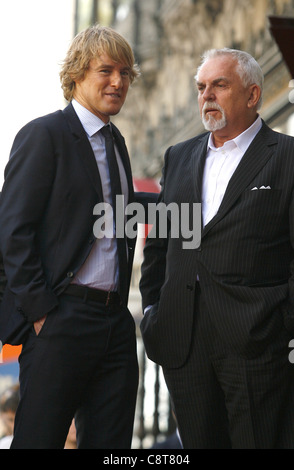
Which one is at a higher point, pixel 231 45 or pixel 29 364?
pixel 231 45

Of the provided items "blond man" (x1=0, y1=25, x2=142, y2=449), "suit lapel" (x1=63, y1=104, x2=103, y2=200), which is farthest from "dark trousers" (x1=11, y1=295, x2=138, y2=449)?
"suit lapel" (x1=63, y1=104, x2=103, y2=200)

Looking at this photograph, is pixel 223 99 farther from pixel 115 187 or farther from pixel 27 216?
pixel 27 216

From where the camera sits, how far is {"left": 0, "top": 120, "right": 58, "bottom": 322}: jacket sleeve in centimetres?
339

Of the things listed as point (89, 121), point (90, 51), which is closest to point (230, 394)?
point (89, 121)

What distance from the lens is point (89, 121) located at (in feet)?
12.3

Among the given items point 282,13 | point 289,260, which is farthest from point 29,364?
point 282,13

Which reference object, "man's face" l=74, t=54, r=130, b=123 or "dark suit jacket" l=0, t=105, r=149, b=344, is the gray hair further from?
"dark suit jacket" l=0, t=105, r=149, b=344

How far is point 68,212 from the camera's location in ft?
11.7

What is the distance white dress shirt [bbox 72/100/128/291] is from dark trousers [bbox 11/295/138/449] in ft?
0.34

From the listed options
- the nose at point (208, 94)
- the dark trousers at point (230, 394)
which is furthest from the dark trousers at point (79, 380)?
the nose at point (208, 94)

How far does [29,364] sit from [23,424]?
24 centimetres

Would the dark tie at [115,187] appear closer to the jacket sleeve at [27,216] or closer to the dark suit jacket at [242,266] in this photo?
the jacket sleeve at [27,216]

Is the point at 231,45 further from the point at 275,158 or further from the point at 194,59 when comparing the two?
the point at 275,158

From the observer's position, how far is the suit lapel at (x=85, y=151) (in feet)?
11.9
